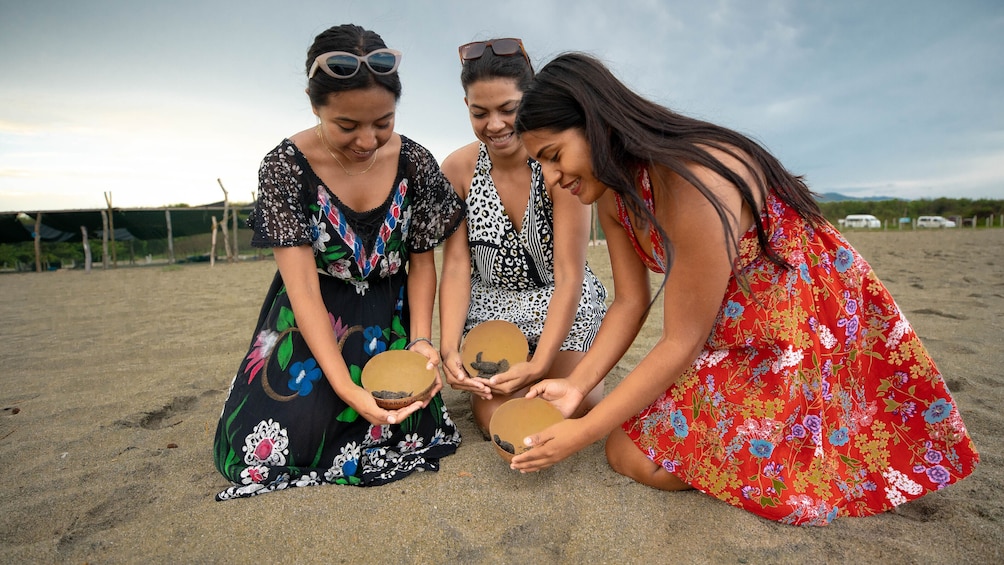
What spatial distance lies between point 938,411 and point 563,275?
3.60 feet

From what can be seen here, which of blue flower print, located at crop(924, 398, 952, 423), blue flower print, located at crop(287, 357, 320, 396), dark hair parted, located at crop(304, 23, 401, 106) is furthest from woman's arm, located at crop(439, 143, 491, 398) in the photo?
blue flower print, located at crop(924, 398, 952, 423)

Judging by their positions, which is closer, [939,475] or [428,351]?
[939,475]

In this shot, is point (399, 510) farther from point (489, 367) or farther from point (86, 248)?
point (86, 248)

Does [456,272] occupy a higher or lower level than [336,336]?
higher

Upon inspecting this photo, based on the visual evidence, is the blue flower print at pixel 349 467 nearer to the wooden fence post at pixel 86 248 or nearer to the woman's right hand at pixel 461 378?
the woman's right hand at pixel 461 378

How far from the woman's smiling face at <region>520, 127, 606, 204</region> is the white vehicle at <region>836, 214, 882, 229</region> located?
3068 cm

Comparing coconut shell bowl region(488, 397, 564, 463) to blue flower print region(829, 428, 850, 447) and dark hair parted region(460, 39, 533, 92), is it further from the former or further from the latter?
dark hair parted region(460, 39, 533, 92)

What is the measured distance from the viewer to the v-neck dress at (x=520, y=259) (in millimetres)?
2123

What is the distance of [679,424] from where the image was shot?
1.47 metres

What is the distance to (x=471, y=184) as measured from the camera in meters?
2.21

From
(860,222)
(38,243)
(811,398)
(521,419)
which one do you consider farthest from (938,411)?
(860,222)

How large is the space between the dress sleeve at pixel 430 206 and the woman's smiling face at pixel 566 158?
700mm

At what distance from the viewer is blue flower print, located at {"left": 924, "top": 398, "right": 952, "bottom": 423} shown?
4.39 ft

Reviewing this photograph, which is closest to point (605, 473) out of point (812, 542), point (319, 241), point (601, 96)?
point (812, 542)
